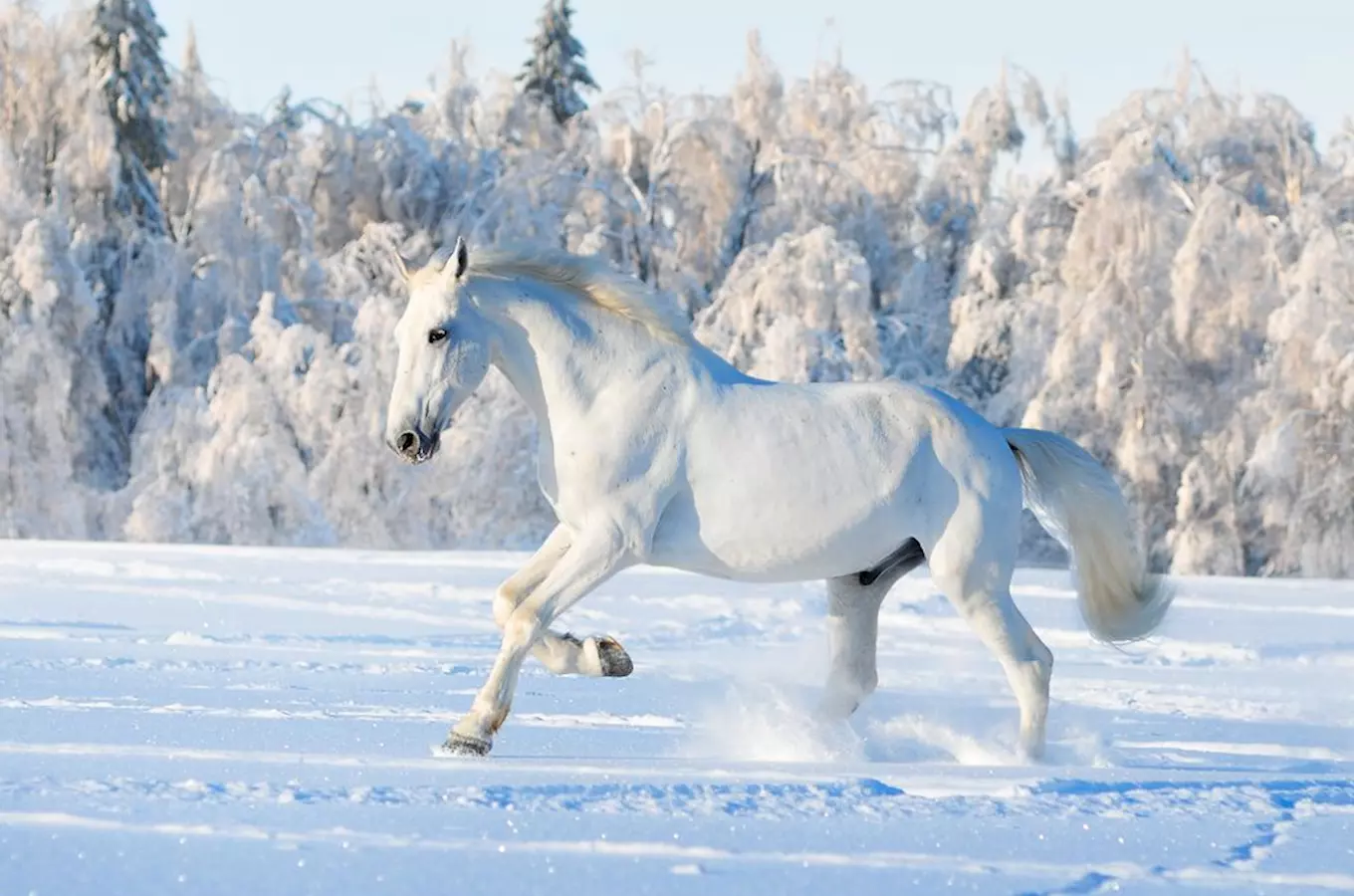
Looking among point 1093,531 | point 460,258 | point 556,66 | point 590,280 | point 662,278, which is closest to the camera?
point 460,258

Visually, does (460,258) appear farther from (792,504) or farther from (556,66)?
(556,66)

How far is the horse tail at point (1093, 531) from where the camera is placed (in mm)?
5387

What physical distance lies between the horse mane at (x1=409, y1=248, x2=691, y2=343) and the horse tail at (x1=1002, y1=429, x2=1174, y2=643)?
1.18m

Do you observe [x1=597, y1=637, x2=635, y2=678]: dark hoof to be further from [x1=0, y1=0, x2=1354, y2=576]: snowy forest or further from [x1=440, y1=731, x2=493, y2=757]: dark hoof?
[x1=0, y1=0, x2=1354, y2=576]: snowy forest

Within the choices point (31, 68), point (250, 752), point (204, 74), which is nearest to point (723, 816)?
point (250, 752)

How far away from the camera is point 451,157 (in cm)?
2375

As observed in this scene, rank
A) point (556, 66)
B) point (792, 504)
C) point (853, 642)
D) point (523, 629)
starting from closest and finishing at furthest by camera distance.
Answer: point (523, 629), point (792, 504), point (853, 642), point (556, 66)

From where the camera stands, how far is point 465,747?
171 inches

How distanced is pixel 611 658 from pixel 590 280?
41.7 inches

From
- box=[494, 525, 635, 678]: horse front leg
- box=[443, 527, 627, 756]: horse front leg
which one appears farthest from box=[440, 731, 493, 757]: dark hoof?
box=[494, 525, 635, 678]: horse front leg

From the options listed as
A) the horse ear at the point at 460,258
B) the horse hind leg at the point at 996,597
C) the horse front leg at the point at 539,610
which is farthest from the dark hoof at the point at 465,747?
the horse hind leg at the point at 996,597

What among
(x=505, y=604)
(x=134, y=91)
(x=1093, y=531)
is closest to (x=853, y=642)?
(x=1093, y=531)

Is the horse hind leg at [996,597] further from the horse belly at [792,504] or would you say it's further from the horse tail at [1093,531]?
the horse tail at [1093,531]

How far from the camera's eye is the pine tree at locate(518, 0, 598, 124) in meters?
33.1
